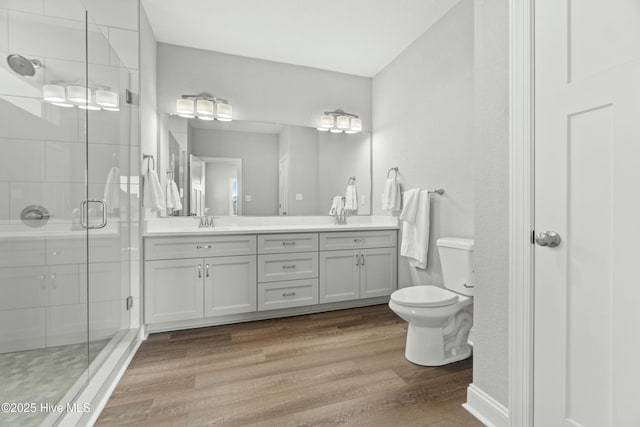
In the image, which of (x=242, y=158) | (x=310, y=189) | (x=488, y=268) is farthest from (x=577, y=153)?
(x=242, y=158)

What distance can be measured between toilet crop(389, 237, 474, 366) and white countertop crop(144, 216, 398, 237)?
966 mm

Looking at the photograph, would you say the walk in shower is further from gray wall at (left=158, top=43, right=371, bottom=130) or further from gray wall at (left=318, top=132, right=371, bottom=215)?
gray wall at (left=318, top=132, right=371, bottom=215)

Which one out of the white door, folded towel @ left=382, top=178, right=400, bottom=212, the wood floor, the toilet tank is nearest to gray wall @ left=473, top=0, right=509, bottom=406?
the white door

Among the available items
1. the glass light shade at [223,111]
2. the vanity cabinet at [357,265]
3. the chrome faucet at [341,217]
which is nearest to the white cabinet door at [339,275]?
the vanity cabinet at [357,265]

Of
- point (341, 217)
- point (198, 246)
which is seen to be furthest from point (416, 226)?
point (198, 246)

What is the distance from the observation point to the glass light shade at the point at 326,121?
315 cm

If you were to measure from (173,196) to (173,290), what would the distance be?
0.87 meters

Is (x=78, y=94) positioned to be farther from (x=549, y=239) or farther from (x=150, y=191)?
(x=549, y=239)

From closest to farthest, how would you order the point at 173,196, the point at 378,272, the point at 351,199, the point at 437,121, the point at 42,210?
the point at 42,210 < the point at 437,121 < the point at 173,196 < the point at 378,272 < the point at 351,199

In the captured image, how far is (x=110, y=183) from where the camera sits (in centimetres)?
193

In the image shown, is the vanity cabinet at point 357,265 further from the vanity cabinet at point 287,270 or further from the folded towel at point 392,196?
the folded towel at point 392,196

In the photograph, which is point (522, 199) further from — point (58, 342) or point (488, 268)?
point (58, 342)

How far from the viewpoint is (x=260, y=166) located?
116 inches

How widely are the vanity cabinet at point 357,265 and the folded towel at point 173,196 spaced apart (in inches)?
53.2
